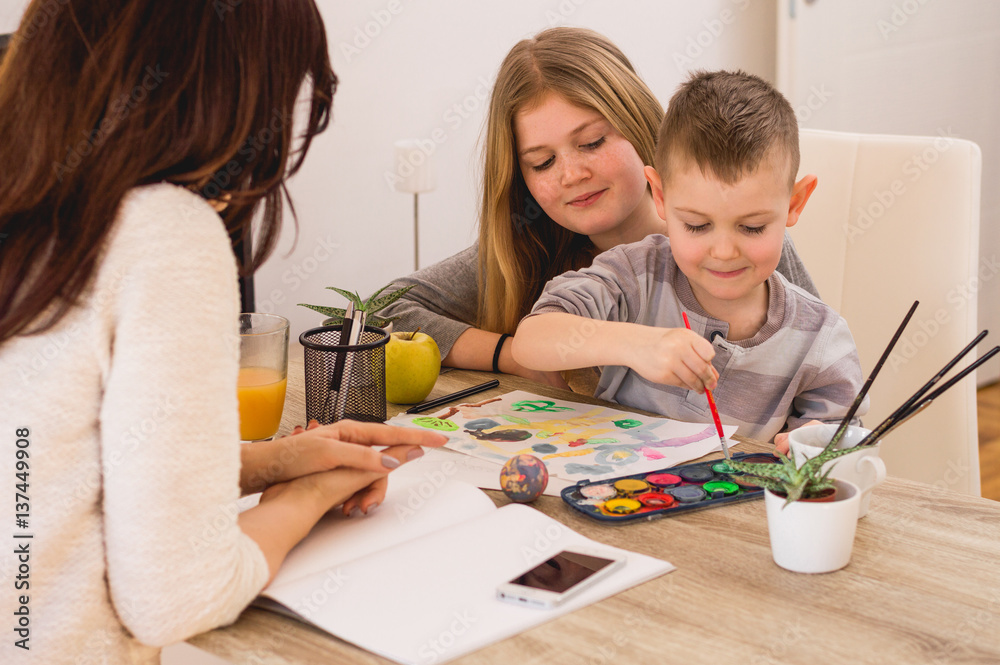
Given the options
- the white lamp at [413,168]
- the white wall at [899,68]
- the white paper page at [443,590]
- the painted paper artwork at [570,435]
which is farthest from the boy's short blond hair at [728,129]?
the white wall at [899,68]

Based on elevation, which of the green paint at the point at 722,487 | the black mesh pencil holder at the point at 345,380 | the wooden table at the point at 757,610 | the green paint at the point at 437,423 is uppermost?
the black mesh pencil holder at the point at 345,380

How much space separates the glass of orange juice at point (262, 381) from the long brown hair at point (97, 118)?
1.33 ft

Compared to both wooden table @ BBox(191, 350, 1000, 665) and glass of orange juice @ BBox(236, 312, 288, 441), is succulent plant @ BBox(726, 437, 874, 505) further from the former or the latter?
glass of orange juice @ BBox(236, 312, 288, 441)

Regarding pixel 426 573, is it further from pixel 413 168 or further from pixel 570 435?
pixel 413 168

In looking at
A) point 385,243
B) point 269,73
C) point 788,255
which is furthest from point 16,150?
point 385,243

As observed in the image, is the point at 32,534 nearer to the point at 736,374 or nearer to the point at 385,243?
the point at 736,374

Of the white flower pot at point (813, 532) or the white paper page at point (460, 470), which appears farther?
the white paper page at point (460, 470)

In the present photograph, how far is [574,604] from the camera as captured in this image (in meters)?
0.67

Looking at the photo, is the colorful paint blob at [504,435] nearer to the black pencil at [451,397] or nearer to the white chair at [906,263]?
the black pencil at [451,397]

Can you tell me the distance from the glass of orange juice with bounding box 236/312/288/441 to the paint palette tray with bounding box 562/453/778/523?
37 cm

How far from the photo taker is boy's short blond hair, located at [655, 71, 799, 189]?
108 cm

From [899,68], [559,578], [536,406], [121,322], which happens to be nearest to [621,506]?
[559,578]

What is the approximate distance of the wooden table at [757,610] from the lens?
612 mm

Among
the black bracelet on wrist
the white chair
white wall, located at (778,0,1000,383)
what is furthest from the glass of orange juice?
white wall, located at (778,0,1000,383)
